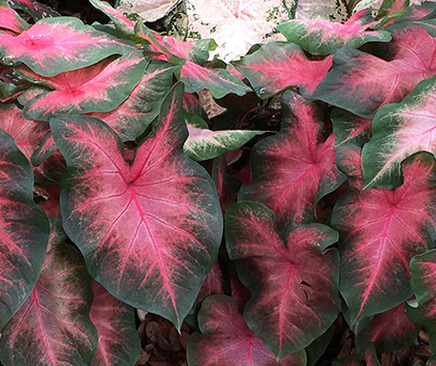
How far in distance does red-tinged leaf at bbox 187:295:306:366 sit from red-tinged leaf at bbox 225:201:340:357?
0.24 ft

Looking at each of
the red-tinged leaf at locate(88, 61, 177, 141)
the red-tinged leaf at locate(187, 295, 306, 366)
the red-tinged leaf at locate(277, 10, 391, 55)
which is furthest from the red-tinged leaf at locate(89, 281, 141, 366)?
the red-tinged leaf at locate(277, 10, 391, 55)

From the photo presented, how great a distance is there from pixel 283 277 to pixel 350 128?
13.5 inches

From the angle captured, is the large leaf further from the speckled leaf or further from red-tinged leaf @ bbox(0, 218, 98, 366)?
red-tinged leaf @ bbox(0, 218, 98, 366)

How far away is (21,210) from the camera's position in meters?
0.68

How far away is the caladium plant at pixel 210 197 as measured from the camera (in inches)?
27.6

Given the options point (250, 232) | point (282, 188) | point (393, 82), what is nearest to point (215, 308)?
point (250, 232)

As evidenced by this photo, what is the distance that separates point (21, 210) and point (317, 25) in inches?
29.9

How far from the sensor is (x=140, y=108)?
81cm

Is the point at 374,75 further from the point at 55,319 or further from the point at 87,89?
the point at 55,319

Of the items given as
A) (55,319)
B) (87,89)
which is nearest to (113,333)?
(55,319)

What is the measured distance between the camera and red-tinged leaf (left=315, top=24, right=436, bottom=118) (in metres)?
0.83

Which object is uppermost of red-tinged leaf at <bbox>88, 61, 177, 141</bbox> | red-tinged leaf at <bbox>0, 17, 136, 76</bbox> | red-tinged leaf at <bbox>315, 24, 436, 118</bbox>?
red-tinged leaf at <bbox>0, 17, 136, 76</bbox>

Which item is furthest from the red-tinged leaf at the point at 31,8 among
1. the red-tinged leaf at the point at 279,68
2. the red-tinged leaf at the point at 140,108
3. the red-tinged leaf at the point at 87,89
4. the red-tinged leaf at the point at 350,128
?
the red-tinged leaf at the point at 350,128

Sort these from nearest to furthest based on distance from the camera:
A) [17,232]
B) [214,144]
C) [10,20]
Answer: [17,232] < [214,144] < [10,20]
